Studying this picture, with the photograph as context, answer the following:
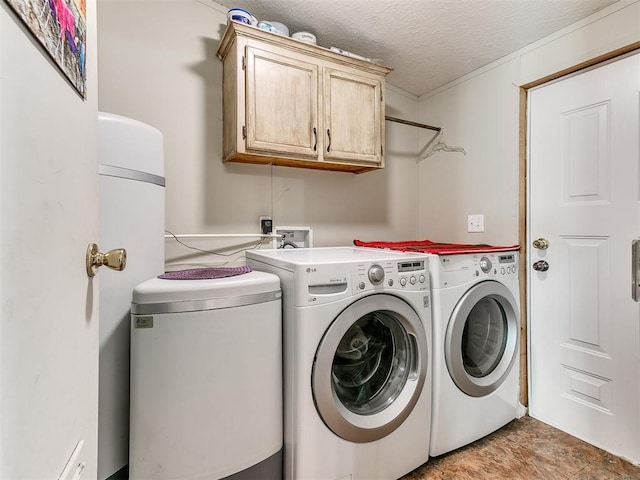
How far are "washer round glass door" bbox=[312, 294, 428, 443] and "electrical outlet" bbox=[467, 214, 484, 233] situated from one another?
1099 millimetres

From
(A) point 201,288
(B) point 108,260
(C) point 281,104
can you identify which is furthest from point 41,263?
(C) point 281,104

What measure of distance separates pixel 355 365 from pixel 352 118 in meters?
1.39

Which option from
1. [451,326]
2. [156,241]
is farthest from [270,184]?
[451,326]

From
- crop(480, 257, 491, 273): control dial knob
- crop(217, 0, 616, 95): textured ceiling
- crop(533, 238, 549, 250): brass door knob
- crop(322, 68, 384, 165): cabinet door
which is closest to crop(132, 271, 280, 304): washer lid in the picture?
crop(322, 68, 384, 165): cabinet door

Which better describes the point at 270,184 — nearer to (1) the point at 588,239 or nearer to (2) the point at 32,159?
(2) the point at 32,159

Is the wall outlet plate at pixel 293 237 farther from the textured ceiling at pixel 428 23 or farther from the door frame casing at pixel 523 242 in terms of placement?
the door frame casing at pixel 523 242

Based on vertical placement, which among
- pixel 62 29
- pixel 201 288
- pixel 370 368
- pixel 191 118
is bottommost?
pixel 370 368

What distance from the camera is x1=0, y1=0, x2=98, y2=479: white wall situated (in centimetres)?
37

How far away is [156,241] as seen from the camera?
1365 mm

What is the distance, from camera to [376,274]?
131 centimetres

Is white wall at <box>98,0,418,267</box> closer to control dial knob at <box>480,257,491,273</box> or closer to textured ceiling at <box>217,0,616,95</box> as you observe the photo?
textured ceiling at <box>217,0,616,95</box>

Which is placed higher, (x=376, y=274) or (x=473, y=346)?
(x=376, y=274)

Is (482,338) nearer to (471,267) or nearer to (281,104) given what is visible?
(471,267)

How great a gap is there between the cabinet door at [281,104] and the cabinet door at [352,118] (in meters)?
0.09
